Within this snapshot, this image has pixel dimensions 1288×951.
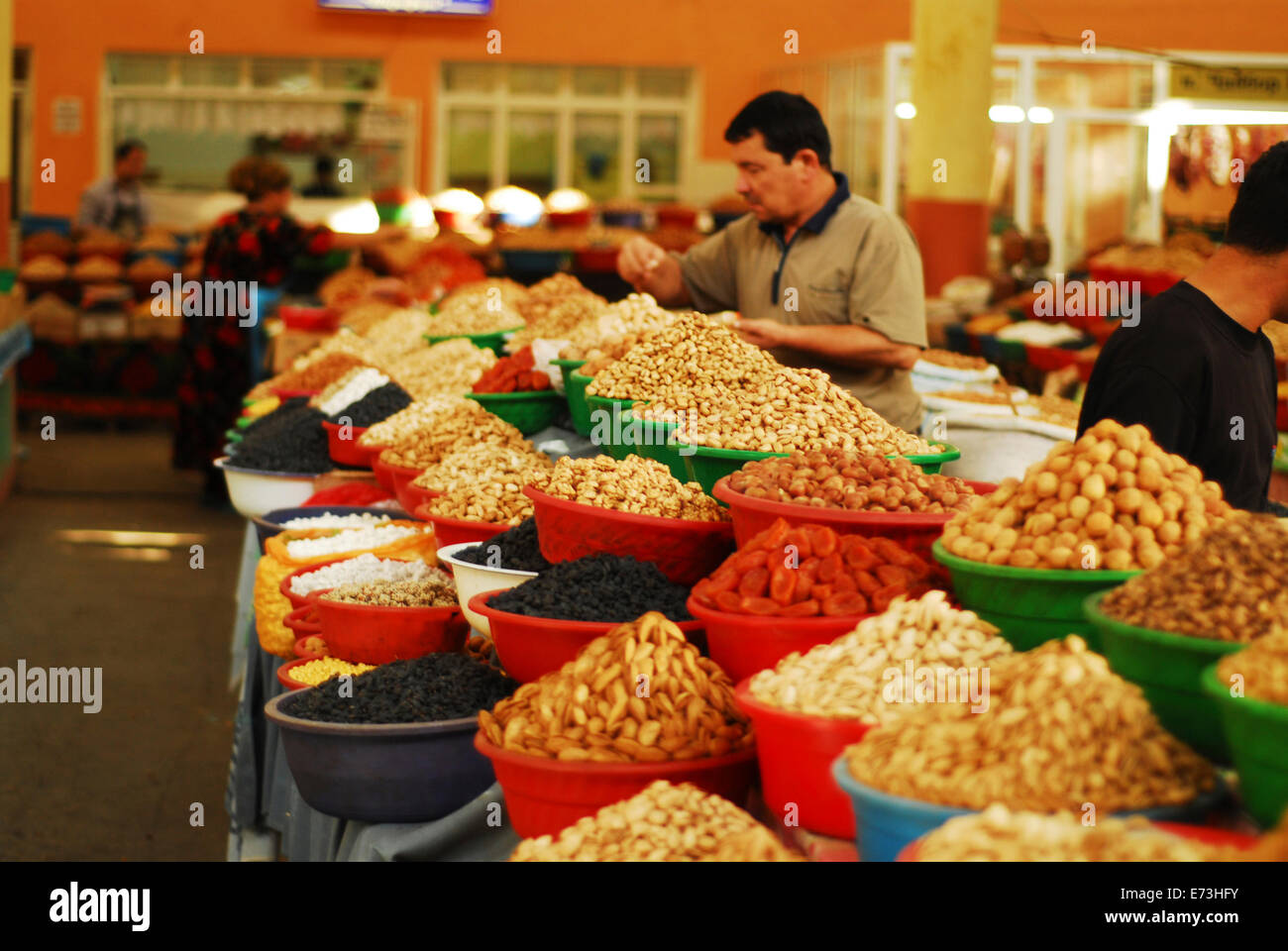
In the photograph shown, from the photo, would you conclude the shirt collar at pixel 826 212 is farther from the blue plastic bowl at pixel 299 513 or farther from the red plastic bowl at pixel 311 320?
the red plastic bowl at pixel 311 320

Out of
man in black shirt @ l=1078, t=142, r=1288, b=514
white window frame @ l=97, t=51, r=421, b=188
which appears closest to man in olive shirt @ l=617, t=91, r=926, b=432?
man in black shirt @ l=1078, t=142, r=1288, b=514

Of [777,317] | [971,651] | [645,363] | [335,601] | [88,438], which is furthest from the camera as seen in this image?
[88,438]

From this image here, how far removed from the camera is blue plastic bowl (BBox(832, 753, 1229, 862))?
1284 mm

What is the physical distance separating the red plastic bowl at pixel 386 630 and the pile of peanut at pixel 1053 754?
123cm

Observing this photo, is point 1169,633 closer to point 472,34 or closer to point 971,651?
point 971,651

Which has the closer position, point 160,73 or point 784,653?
point 784,653

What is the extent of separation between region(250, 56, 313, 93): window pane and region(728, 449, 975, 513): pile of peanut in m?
13.7

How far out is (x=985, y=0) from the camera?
8.93 meters

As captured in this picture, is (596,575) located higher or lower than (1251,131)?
lower

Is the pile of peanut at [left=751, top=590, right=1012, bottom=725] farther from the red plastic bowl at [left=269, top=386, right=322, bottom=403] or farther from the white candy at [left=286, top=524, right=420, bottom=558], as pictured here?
the red plastic bowl at [left=269, top=386, right=322, bottom=403]

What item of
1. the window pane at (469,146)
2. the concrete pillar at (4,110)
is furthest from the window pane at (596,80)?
the concrete pillar at (4,110)

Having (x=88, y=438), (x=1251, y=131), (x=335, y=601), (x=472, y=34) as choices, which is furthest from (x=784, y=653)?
(x=472, y=34)

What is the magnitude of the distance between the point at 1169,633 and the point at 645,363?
1.58 metres

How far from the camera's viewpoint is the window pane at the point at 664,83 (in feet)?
50.2
